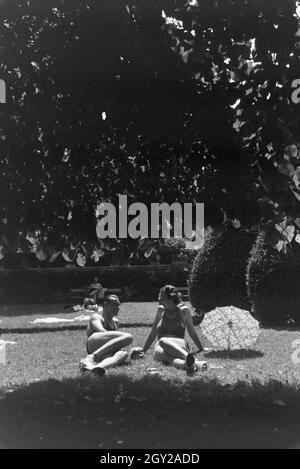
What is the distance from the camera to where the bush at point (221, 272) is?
51.1 feet

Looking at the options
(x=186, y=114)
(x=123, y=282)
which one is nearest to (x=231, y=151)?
(x=186, y=114)

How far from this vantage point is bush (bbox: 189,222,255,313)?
15.6 m

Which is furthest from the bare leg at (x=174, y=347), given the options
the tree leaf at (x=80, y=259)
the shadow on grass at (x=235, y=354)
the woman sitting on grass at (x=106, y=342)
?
the tree leaf at (x=80, y=259)

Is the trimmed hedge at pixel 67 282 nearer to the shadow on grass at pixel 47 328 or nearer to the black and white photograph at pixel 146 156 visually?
the shadow on grass at pixel 47 328

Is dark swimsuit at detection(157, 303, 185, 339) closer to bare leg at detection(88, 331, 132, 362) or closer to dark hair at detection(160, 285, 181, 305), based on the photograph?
dark hair at detection(160, 285, 181, 305)

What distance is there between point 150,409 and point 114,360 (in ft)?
7.39

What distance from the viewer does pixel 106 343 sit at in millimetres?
8555

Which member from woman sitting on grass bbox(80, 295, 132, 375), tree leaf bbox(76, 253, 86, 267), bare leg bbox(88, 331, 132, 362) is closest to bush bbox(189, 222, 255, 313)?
woman sitting on grass bbox(80, 295, 132, 375)

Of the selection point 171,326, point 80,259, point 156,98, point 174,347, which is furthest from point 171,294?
point 156,98

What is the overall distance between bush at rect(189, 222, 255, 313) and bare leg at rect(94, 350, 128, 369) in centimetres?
726

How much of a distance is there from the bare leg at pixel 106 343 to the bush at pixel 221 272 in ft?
23.2

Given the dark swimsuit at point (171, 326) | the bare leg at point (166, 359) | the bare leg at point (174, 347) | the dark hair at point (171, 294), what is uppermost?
the dark hair at point (171, 294)


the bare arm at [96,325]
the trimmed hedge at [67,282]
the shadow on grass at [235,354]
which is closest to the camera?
the bare arm at [96,325]
